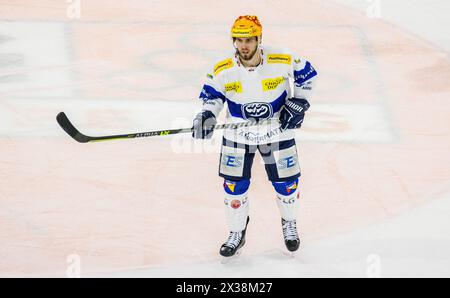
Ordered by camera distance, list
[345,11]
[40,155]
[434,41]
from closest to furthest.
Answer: [40,155] → [434,41] → [345,11]

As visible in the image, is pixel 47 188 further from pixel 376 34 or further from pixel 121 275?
pixel 376 34

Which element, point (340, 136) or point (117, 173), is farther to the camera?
point (340, 136)

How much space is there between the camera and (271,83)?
651 centimetres

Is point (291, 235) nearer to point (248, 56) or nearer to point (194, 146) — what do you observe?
point (248, 56)

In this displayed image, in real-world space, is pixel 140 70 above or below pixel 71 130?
below

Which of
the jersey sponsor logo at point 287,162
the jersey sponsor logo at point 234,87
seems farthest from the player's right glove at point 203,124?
the jersey sponsor logo at point 287,162

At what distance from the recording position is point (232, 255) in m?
7.00

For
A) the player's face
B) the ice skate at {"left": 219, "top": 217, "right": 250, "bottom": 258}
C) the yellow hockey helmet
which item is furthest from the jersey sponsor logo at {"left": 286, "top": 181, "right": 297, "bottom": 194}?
the yellow hockey helmet

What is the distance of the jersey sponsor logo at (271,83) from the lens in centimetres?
650

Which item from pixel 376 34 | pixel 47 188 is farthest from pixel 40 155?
pixel 376 34

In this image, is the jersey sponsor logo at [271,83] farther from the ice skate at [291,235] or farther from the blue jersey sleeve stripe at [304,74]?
the ice skate at [291,235]

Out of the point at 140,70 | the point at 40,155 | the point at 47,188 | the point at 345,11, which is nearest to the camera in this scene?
the point at 47,188

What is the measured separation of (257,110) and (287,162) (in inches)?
18.2
